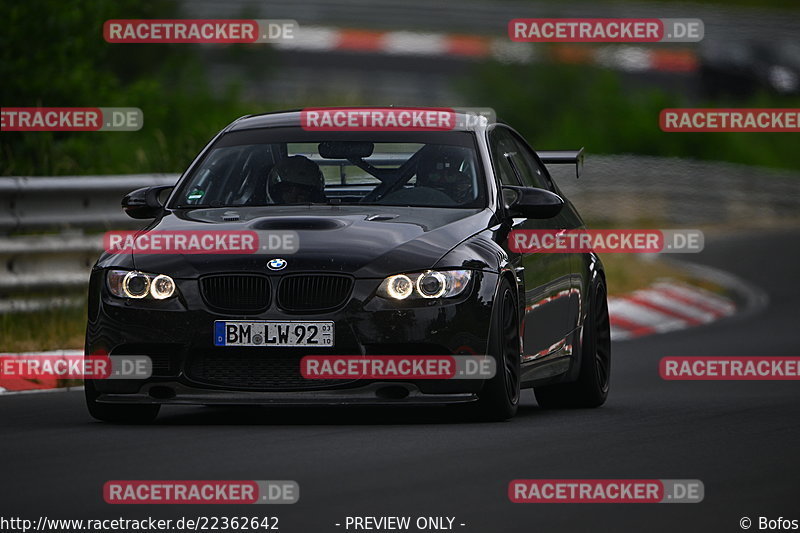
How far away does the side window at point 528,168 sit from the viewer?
1123 centimetres

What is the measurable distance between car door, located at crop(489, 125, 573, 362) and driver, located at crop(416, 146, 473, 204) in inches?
9.5

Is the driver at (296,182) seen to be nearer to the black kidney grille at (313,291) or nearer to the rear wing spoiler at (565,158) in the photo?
the black kidney grille at (313,291)

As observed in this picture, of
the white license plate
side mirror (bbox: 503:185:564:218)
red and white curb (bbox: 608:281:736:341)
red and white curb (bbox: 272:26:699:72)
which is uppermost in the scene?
red and white curb (bbox: 272:26:699:72)

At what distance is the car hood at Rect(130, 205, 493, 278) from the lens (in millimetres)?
9062

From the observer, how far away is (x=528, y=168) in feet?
37.6

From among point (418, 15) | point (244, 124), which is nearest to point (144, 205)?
point (244, 124)

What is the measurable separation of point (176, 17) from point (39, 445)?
73.7 ft

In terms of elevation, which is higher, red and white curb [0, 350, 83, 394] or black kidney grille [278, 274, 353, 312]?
red and white curb [0, 350, 83, 394]

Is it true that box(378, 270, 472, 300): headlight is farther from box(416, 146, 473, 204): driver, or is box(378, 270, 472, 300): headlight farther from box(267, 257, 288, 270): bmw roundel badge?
box(416, 146, 473, 204): driver

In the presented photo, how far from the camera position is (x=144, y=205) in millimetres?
10195

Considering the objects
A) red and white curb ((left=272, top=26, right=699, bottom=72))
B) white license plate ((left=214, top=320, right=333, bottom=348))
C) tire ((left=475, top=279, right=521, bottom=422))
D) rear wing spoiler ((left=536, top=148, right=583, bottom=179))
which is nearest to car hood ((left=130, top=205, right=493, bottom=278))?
white license plate ((left=214, top=320, right=333, bottom=348))

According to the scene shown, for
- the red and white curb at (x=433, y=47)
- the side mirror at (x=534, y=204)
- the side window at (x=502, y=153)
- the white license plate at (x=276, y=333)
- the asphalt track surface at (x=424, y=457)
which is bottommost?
the asphalt track surface at (x=424, y=457)

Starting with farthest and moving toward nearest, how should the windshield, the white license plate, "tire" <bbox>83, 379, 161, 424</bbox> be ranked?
1. the windshield
2. "tire" <bbox>83, 379, 161, 424</bbox>
3. the white license plate

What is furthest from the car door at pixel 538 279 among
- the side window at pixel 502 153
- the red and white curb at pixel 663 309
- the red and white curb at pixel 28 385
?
the red and white curb at pixel 663 309
